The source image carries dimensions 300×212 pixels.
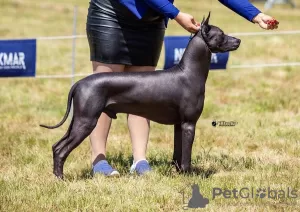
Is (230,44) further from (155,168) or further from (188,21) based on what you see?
(155,168)

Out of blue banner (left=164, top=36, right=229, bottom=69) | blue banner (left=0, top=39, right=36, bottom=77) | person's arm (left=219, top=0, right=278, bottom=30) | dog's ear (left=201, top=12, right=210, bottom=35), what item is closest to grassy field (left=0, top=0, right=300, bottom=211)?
blue banner (left=0, top=39, right=36, bottom=77)

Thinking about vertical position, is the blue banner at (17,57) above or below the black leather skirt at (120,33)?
below

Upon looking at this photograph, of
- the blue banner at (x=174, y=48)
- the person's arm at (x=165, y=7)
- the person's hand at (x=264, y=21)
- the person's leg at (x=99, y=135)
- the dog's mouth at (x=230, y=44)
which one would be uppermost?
the person's arm at (x=165, y=7)

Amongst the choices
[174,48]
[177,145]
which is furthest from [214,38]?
[174,48]

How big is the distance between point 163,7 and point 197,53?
0.41 m

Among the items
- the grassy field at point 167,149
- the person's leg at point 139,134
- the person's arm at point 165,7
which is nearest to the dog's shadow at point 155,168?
the grassy field at point 167,149

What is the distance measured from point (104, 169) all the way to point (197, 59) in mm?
1129

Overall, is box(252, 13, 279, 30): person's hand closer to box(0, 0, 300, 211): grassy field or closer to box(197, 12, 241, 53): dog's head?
box(197, 12, 241, 53): dog's head

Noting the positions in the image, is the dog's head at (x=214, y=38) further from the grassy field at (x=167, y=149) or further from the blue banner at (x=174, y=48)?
the blue banner at (x=174, y=48)

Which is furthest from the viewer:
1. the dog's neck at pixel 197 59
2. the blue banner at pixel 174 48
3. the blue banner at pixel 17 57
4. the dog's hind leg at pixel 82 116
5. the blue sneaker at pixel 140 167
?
the blue banner at pixel 174 48

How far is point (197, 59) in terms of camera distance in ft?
16.4

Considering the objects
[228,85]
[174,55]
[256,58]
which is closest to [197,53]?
[174,55]

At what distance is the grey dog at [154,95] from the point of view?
4.86 m

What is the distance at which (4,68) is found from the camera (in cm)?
830
